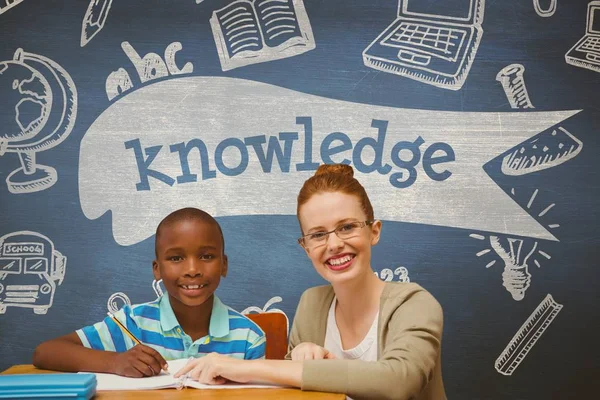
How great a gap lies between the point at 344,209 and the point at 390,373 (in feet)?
1.34

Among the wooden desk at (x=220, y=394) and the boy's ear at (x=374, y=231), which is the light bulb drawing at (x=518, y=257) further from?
the wooden desk at (x=220, y=394)

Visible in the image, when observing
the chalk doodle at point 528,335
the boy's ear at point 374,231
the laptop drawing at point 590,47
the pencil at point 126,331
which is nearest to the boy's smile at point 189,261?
the pencil at point 126,331

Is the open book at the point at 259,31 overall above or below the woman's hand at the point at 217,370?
above

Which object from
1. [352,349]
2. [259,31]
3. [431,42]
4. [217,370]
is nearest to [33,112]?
[259,31]

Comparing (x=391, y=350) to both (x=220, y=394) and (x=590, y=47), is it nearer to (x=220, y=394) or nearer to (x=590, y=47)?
(x=220, y=394)

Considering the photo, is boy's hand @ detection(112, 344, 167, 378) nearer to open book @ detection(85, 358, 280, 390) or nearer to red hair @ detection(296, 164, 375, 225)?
open book @ detection(85, 358, 280, 390)

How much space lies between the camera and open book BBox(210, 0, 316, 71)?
2727mm

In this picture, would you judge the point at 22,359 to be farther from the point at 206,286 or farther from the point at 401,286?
the point at 401,286

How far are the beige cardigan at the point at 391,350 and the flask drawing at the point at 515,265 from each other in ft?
3.53

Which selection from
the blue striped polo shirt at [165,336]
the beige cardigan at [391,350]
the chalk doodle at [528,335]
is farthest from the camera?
the chalk doodle at [528,335]

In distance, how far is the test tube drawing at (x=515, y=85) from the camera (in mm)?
2658

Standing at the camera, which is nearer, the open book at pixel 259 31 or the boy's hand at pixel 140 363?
the boy's hand at pixel 140 363

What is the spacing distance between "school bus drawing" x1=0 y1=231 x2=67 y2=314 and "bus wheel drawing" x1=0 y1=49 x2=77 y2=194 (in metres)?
0.20

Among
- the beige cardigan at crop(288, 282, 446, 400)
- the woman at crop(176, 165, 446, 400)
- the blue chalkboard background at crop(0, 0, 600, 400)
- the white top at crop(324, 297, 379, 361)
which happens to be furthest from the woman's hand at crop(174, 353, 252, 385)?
the blue chalkboard background at crop(0, 0, 600, 400)
